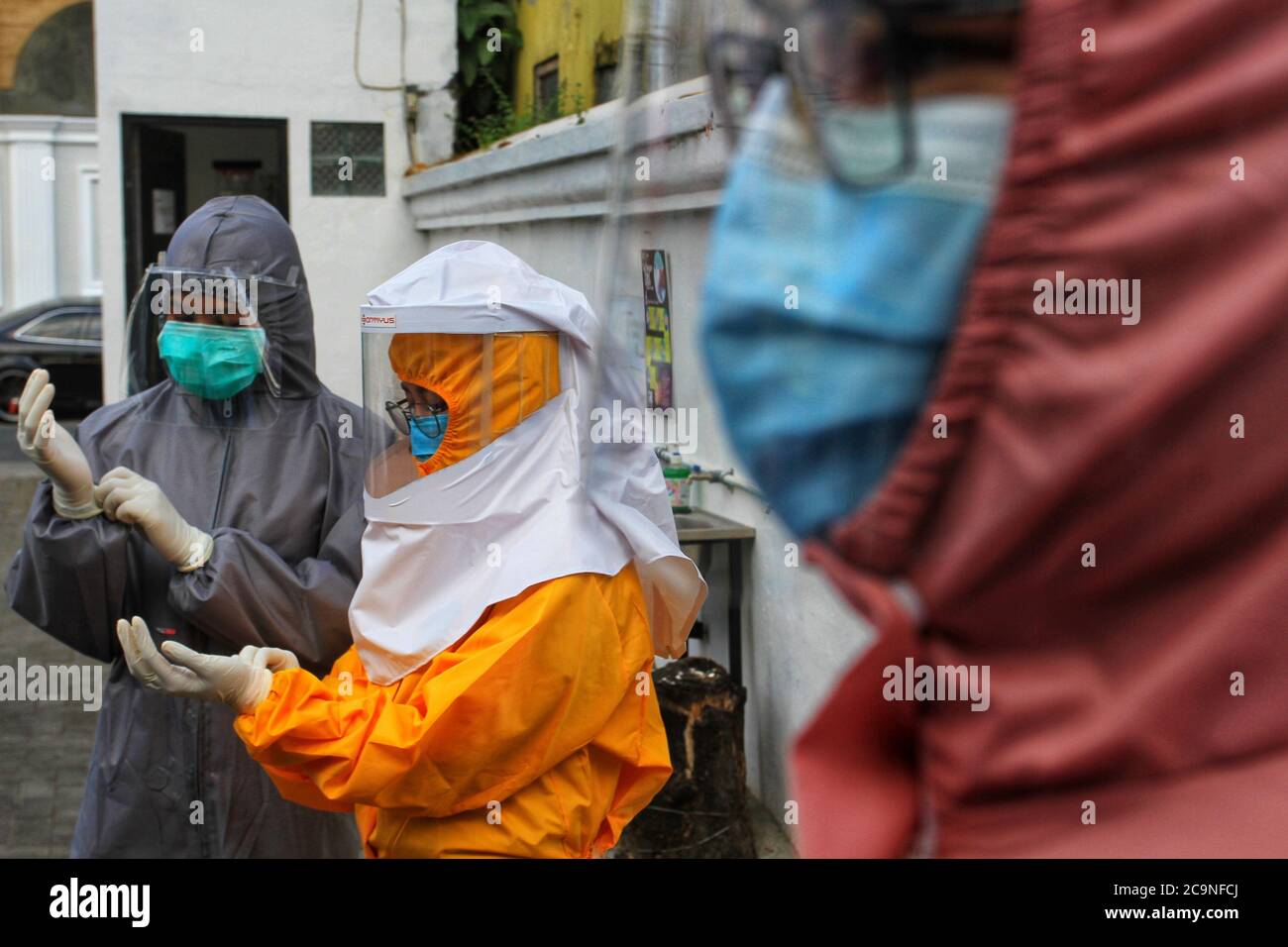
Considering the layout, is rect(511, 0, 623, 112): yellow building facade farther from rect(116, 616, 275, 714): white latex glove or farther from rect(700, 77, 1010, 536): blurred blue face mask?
rect(700, 77, 1010, 536): blurred blue face mask

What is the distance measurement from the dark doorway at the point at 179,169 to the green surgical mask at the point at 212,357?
637 centimetres

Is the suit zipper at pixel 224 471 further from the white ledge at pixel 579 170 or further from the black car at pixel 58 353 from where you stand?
the black car at pixel 58 353

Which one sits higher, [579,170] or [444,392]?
[579,170]

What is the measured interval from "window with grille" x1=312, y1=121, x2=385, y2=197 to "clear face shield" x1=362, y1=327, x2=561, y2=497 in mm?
7529

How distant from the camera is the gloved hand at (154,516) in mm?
3133

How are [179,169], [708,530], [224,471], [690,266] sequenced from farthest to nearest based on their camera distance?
[179,169], [708,530], [224,471], [690,266]

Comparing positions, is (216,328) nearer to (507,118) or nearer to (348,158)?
(507,118)

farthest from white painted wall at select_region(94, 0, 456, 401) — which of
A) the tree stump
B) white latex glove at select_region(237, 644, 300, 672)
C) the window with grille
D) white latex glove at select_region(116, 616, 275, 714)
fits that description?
white latex glove at select_region(237, 644, 300, 672)

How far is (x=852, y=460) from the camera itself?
0.94 meters

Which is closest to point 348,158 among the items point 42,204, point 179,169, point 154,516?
point 179,169

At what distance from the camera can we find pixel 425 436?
282 centimetres

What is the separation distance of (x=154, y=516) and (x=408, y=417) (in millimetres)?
694

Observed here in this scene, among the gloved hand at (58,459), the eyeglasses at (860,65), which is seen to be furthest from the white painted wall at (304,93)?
the eyeglasses at (860,65)

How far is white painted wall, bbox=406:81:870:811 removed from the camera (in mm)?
1282
